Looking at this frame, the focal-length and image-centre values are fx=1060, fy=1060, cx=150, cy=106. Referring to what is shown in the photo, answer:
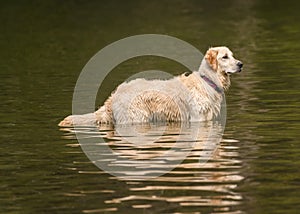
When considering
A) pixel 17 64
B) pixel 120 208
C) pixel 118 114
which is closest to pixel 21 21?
pixel 17 64

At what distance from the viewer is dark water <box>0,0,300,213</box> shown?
1312cm

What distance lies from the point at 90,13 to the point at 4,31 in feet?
27.8

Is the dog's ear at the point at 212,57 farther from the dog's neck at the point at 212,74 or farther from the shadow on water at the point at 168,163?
the shadow on water at the point at 168,163

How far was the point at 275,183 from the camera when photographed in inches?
543

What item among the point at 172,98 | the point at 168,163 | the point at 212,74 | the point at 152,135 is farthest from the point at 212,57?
the point at 168,163

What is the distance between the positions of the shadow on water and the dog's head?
1.20m

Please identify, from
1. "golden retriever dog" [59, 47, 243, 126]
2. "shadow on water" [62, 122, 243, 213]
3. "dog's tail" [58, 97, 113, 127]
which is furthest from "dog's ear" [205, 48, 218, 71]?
"dog's tail" [58, 97, 113, 127]

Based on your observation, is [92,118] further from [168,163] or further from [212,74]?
[168,163]

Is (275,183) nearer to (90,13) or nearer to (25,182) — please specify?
(25,182)

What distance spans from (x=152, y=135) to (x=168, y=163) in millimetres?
2680

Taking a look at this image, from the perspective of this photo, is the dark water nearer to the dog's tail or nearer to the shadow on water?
the shadow on water

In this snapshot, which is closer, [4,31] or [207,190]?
[207,190]

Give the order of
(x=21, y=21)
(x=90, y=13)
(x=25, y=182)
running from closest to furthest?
1. (x=25, y=182)
2. (x=21, y=21)
3. (x=90, y=13)

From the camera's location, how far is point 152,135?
18.2 meters
